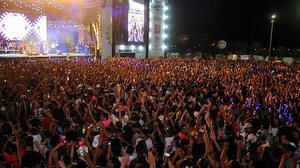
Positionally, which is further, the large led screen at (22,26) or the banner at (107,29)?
the large led screen at (22,26)

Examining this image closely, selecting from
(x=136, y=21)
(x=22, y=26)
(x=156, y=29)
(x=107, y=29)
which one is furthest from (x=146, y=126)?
(x=156, y=29)

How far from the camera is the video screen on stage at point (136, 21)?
87.2 ft

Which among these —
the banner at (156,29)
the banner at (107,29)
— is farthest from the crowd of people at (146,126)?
the banner at (156,29)

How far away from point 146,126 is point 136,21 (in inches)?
867

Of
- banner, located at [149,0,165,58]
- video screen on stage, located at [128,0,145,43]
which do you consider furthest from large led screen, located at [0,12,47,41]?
banner, located at [149,0,165,58]

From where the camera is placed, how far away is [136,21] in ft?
89.1

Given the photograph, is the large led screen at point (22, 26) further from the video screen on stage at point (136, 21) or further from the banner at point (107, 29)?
the video screen on stage at point (136, 21)

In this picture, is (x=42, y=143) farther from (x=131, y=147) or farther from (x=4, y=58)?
(x=4, y=58)

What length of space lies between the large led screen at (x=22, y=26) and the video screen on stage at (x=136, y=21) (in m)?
7.57

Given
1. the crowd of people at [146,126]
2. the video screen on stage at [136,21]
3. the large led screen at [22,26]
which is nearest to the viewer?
the crowd of people at [146,126]

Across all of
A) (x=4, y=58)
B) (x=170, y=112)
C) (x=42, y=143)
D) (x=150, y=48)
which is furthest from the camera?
(x=150, y=48)

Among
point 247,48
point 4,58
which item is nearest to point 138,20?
point 4,58

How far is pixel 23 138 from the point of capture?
4941mm

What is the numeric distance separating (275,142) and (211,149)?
1196mm
